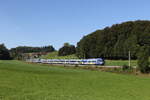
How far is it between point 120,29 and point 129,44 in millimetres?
16372

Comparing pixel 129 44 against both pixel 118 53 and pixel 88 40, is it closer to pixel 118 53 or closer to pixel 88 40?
pixel 118 53

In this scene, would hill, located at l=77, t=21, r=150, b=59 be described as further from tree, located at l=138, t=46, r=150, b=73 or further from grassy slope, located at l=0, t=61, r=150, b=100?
grassy slope, located at l=0, t=61, r=150, b=100

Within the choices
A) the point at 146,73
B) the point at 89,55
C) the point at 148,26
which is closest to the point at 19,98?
the point at 146,73

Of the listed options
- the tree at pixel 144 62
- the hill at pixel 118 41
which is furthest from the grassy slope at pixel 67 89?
the hill at pixel 118 41

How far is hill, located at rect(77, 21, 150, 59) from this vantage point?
8325 cm

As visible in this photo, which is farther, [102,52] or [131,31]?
[102,52]

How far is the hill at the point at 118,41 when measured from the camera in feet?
273

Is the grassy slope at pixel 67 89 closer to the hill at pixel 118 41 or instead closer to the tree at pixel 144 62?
the tree at pixel 144 62

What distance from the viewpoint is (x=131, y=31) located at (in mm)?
92562

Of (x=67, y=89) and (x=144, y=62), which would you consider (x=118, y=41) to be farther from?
(x=67, y=89)

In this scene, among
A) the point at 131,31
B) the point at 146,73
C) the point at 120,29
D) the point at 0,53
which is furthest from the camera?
the point at 0,53

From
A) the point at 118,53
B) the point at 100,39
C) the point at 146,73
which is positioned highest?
the point at 100,39

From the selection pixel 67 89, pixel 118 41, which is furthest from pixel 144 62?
pixel 118 41

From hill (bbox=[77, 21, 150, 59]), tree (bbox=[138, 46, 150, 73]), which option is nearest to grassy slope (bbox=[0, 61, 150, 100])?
tree (bbox=[138, 46, 150, 73])
